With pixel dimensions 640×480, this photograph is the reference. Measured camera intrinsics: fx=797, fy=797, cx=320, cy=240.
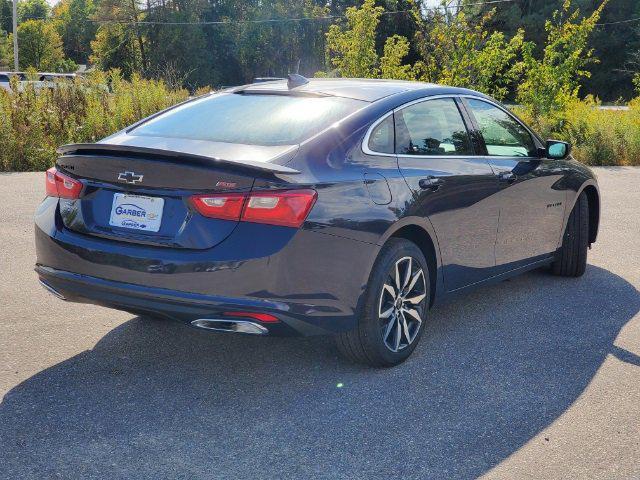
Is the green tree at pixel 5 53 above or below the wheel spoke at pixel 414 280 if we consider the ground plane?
below

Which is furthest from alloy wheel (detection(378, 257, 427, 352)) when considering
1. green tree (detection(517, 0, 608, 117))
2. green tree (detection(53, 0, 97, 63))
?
green tree (detection(53, 0, 97, 63))

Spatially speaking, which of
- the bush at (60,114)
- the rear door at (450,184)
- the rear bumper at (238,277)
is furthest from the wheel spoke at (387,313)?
the bush at (60,114)

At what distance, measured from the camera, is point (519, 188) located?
572 centimetres

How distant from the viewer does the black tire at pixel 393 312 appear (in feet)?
14.0

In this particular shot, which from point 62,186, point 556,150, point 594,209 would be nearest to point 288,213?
point 62,186

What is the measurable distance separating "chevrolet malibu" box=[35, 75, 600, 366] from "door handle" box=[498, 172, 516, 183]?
0.05m

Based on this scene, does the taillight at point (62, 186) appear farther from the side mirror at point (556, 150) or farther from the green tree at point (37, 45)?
the green tree at point (37, 45)

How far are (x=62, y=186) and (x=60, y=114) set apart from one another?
11418 mm

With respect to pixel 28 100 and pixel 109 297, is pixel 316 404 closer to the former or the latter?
pixel 109 297

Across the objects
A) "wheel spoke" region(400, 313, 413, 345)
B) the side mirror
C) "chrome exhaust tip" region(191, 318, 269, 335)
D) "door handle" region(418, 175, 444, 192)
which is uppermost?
"door handle" region(418, 175, 444, 192)

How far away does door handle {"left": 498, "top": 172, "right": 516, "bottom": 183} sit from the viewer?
548cm

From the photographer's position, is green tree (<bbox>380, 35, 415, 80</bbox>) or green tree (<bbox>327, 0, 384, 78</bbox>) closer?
green tree (<bbox>380, 35, 415, 80</bbox>)

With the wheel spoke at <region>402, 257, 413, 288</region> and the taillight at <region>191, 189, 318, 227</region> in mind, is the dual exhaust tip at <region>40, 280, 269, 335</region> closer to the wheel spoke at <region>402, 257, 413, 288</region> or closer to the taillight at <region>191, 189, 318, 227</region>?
the taillight at <region>191, 189, 318, 227</region>

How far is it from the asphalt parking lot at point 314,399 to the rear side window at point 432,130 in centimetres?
122
